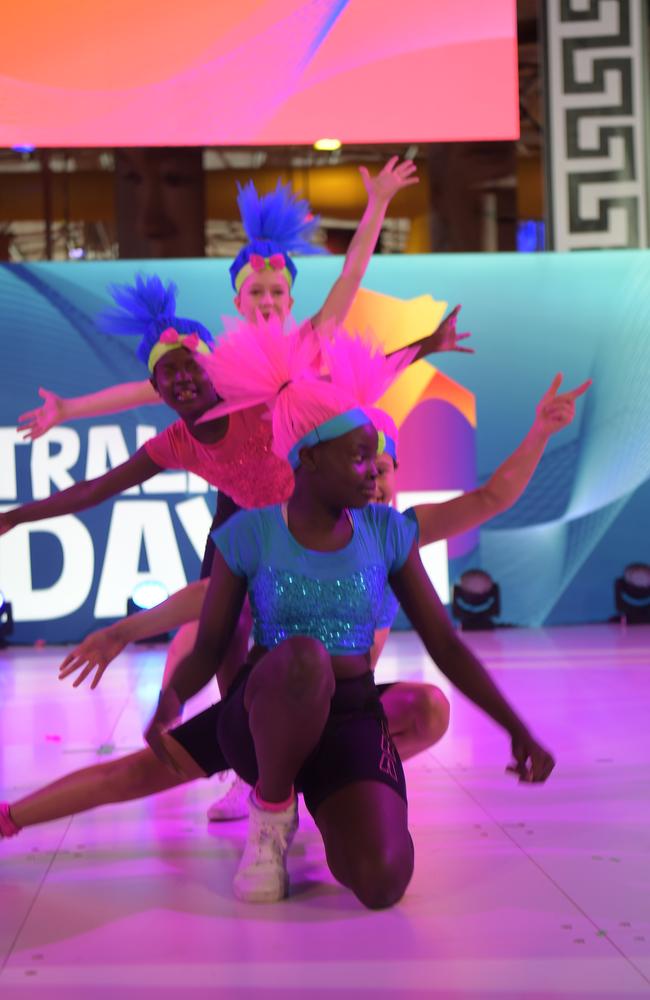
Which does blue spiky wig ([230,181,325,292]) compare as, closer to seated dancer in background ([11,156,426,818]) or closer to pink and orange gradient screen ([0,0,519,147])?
seated dancer in background ([11,156,426,818])

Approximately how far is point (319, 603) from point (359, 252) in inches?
62.0

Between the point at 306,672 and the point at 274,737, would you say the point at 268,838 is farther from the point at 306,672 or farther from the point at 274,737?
the point at 306,672

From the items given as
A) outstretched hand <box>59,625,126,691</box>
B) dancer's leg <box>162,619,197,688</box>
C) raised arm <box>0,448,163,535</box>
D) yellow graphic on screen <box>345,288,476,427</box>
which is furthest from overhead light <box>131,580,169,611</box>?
outstretched hand <box>59,625,126,691</box>

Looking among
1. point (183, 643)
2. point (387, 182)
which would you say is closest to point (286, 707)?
point (183, 643)

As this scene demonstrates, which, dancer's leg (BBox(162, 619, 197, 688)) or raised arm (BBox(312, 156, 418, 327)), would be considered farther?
raised arm (BBox(312, 156, 418, 327))

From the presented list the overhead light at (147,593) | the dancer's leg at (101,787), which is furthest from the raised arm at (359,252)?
the overhead light at (147,593)

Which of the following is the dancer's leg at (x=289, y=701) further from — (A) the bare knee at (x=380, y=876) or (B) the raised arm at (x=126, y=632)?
(B) the raised arm at (x=126, y=632)

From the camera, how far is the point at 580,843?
2488 millimetres

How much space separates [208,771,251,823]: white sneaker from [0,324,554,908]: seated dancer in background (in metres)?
0.43

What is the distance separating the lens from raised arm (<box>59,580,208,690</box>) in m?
2.38

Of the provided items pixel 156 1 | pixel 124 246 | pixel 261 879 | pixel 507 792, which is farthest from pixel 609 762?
pixel 124 246

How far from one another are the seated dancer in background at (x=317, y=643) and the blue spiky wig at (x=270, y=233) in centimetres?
106

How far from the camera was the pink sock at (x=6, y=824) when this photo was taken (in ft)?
8.13

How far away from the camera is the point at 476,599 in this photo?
6.33 meters
